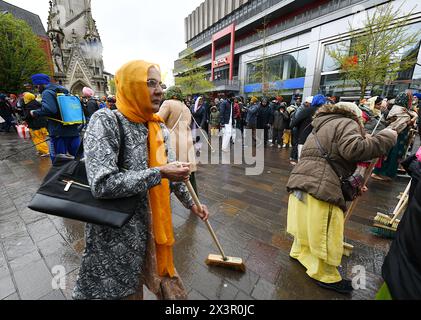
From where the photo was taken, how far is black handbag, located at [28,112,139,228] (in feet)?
3.35

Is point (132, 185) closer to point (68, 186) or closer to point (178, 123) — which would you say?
point (68, 186)

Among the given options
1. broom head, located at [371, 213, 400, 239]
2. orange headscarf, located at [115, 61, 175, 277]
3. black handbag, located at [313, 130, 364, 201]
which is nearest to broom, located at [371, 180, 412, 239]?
broom head, located at [371, 213, 400, 239]

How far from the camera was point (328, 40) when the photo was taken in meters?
19.2

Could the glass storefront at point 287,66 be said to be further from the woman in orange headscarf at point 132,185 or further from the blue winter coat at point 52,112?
the woman in orange headscarf at point 132,185

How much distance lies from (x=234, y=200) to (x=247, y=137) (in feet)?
20.4

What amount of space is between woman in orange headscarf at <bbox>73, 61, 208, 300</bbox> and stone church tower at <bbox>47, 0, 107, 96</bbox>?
4060cm

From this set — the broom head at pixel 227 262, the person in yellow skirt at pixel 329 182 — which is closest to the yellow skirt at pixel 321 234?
the person in yellow skirt at pixel 329 182

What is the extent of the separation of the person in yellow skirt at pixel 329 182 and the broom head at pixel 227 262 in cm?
72

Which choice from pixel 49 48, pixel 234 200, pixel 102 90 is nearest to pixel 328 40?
pixel 234 200

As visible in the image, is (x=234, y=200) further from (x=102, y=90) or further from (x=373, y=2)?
(x=102, y=90)

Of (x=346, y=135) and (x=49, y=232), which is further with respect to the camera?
(x=49, y=232)
